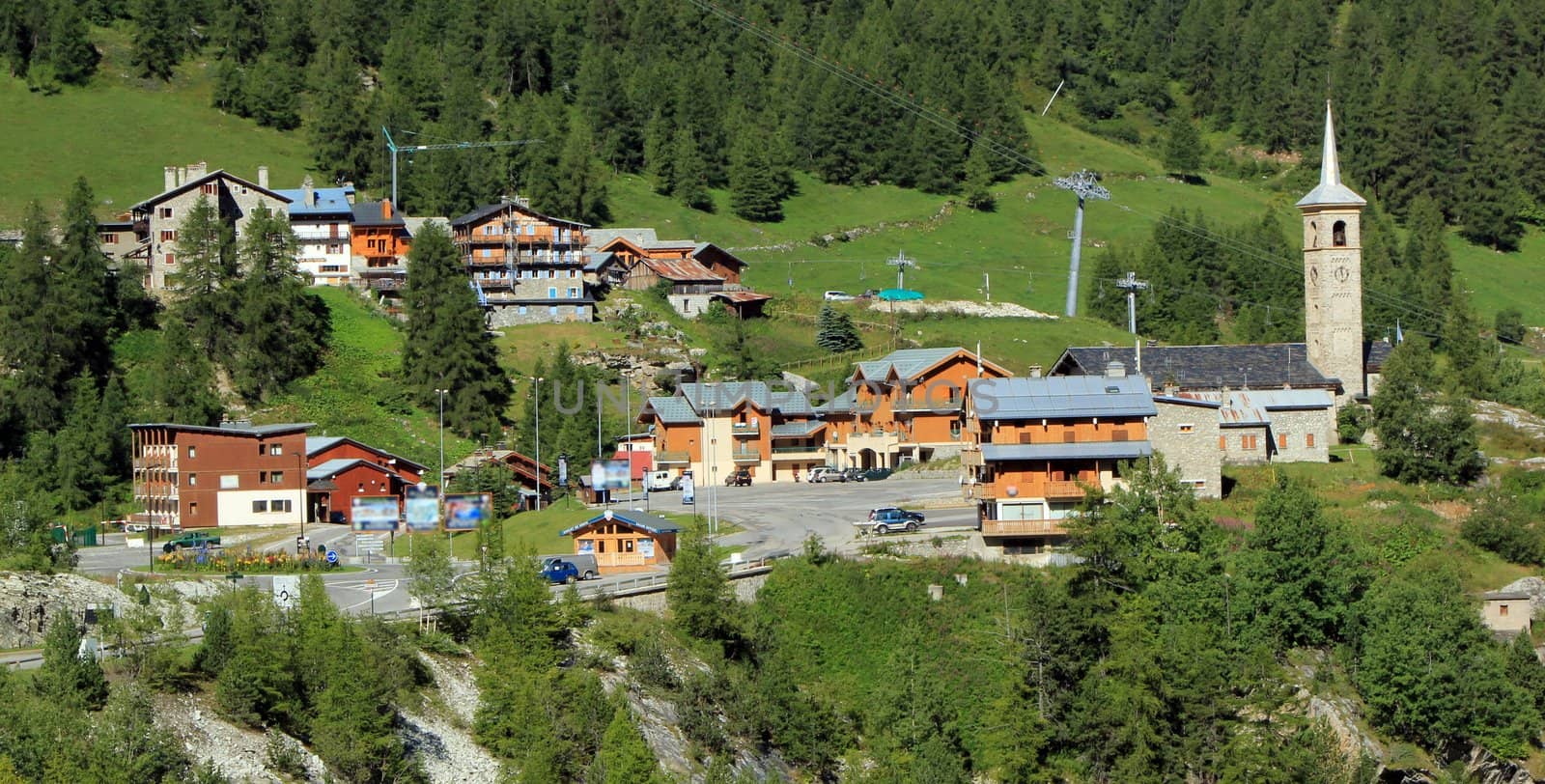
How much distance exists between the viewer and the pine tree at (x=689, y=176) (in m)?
132

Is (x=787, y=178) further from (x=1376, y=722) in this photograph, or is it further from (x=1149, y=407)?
(x=1376, y=722)

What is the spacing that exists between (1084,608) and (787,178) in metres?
87.0

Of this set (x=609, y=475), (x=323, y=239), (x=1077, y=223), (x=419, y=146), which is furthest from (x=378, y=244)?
(x=1077, y=223)

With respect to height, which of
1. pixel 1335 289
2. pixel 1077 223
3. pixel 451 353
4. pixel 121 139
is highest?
pixel 121 139

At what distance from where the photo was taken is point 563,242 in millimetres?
106000

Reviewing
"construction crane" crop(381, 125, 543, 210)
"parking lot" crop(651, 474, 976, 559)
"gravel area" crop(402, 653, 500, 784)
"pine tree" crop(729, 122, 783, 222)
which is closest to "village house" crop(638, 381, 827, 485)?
"parking lot" crop(651, 474, 976, 559)

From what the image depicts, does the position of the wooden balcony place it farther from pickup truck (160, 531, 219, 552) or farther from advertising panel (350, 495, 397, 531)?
pickup truck (160, 531, 219, 552)

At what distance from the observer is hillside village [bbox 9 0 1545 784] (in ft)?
168

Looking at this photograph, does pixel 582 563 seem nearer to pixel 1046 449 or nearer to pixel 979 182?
pixel 1046 449

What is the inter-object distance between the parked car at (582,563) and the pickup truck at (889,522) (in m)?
9.65

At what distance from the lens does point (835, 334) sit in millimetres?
101438

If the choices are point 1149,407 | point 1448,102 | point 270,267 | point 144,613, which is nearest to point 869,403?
point 1149,407

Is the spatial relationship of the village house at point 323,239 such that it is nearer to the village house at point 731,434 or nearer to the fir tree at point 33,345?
the fir tree at point 33,345

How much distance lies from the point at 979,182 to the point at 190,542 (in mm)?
83479
